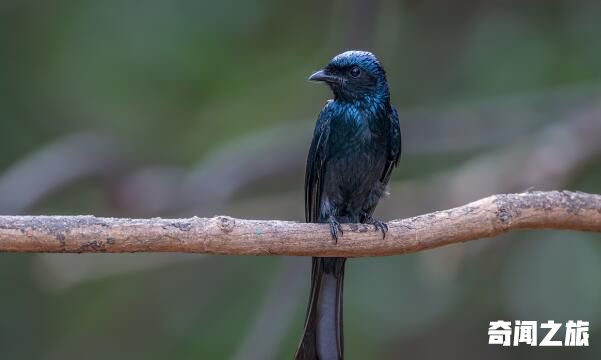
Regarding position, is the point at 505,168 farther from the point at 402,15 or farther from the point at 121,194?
the point at 121,194

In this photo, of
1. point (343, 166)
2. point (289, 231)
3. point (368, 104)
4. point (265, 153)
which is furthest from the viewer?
point (265, 153)

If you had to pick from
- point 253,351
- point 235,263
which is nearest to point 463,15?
point 235,263

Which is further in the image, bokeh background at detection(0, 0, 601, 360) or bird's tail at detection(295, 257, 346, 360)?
bokeh background at detection(0, 0, 601, 360)

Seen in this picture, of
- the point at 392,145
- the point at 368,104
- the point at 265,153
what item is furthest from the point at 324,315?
the point at 265,153

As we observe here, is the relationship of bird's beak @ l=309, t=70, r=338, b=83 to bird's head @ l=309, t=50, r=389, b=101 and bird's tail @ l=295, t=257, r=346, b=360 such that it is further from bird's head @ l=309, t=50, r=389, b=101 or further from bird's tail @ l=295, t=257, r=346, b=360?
bird's tail @ l=295, t=257, r=346, b=360

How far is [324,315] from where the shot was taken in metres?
5.20

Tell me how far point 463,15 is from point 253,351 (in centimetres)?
382

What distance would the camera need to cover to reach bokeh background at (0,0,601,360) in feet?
26.5

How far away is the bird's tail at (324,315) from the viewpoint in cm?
507

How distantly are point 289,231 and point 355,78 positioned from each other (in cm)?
151

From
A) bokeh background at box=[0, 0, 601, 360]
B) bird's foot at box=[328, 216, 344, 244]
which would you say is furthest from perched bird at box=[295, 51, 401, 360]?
bokeh background at box=[0, 0, 601, 360]

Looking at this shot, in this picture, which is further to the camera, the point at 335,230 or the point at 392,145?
the point at 392,145

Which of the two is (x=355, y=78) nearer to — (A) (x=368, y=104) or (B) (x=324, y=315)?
(A) (x=368, y=104)

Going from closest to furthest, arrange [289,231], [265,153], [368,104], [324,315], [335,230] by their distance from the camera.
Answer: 1. [289,231]
2. [335,230]
3. [324,315]
4. [368,104]
5. [265,153]
